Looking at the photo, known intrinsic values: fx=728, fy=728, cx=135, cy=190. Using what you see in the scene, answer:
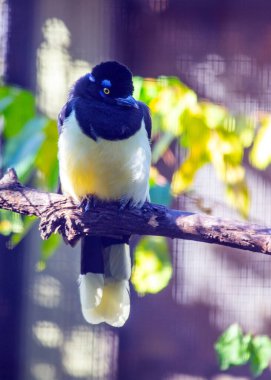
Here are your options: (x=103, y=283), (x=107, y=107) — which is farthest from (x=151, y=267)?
(x=107, y=107)

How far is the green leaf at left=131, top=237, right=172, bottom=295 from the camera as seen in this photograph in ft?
4.86

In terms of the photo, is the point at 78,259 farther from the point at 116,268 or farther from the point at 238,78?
the point at 238,78

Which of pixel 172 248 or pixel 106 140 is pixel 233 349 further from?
pixel 106 140

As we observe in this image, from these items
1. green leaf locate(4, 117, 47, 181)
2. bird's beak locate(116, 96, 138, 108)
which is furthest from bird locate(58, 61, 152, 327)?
green leaf locate(4, 117, 47, 181)

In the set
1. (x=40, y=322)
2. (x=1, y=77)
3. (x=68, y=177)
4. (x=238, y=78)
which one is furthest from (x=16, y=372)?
(x=238, y=78)

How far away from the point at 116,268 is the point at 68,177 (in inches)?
10.2

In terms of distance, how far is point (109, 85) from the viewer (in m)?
1.44

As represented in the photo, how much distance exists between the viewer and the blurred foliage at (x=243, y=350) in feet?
4.73

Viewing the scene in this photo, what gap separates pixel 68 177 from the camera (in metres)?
1.42

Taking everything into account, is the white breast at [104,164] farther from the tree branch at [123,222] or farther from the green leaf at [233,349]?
the green leaf at [233,349]

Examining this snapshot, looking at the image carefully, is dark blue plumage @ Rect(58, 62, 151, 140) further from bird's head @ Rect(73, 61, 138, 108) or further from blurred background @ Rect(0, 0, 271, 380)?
blurred background @ Rect(0, 0, 271, 380)

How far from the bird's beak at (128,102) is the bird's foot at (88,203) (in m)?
0.19

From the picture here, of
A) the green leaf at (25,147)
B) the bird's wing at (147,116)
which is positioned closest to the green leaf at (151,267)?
the bird's wing at (147,116)

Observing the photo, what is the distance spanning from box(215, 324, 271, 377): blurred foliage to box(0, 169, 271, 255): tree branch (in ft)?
1.24
